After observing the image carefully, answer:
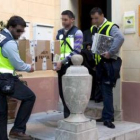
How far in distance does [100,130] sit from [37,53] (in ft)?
5.46

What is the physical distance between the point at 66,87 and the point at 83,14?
392 centimetres

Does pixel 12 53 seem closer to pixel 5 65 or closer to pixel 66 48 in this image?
pixel 5 65

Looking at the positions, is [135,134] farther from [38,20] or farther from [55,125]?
[38,20]

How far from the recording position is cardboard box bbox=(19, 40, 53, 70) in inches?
181

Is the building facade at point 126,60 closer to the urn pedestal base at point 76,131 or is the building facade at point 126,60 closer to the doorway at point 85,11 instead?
the doorway at point 85,11

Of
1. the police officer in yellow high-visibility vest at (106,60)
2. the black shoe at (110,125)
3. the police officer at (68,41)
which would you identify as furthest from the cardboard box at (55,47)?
the black shoe at (110,125)

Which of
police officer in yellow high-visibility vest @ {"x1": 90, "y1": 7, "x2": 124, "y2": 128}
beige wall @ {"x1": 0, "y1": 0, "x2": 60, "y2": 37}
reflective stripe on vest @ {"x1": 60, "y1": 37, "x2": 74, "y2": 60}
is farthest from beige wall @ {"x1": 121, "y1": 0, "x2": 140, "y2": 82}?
beige wall @ {"x1": 0, "y1": 0, "x2": 60, "y2": 37}

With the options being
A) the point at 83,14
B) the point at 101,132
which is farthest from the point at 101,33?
the point at 83,14

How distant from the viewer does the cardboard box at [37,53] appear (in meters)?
4.59

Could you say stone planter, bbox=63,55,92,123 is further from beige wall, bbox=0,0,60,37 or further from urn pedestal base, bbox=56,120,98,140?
beige wall, bbox=0,0,60,37

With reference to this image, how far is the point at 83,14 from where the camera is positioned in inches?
307

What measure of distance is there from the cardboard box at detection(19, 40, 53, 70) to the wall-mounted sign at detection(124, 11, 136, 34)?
68.8 inches

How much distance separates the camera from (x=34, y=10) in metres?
6.66

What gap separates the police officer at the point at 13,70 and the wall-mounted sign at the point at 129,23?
2.25m
